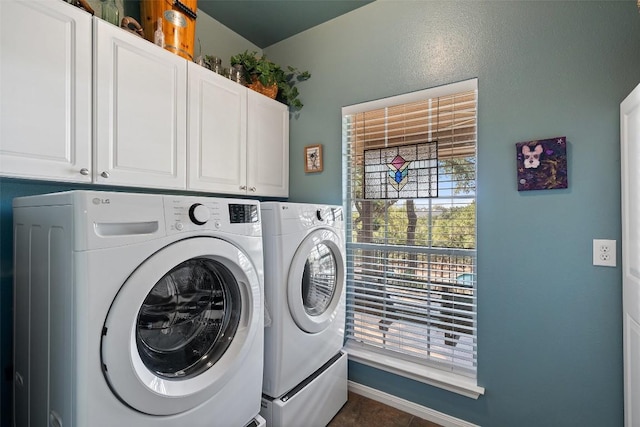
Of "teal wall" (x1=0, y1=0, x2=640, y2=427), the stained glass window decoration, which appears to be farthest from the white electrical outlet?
the stained glass window decoration

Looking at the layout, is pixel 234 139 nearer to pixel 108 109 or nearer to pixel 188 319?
pixel 108 109

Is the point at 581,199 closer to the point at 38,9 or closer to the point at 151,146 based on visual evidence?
the point at 151,146

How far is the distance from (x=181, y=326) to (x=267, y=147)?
1309mm

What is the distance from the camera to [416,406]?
1764 millimetres

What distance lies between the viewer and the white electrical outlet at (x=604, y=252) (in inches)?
50.9

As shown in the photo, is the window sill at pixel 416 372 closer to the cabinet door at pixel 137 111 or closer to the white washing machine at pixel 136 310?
the white washing machine at pixel 136 310

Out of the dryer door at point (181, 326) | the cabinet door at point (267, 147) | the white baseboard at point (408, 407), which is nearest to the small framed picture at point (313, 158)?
the cabinet door at point (267, 147)

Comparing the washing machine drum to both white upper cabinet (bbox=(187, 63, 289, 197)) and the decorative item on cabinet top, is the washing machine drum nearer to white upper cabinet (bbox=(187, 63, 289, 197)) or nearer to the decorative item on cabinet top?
white upper cabinet (bbox=(187, 63, 289, 197))

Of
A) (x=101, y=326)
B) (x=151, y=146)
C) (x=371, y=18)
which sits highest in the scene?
(x=371, y=18)

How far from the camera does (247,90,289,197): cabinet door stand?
6.40 ft

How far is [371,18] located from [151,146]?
5.18ft

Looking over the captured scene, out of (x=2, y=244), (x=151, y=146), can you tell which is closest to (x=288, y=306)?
(x=151, y=146)

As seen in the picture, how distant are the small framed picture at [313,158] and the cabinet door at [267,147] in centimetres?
17

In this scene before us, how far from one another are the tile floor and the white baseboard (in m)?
0.02
